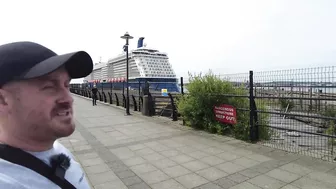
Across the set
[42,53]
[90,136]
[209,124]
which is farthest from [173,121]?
[42,53]

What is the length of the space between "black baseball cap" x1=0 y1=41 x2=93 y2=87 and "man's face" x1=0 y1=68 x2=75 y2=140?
4cm

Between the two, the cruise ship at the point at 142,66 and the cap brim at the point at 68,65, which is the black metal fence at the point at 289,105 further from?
the cruise ship at the point at 142,66

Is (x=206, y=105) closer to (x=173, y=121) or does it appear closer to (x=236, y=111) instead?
(x=236, y=111)

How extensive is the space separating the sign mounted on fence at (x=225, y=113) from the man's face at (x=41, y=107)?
5259mm

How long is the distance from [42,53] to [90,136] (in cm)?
611

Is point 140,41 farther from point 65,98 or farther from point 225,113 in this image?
point 65,98

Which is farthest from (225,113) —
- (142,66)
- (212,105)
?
(142,66)

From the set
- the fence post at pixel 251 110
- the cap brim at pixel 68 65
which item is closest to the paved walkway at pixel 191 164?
the fence post at pixel 251 110

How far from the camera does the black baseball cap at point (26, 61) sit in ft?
2.79

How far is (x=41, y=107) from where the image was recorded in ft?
3.07

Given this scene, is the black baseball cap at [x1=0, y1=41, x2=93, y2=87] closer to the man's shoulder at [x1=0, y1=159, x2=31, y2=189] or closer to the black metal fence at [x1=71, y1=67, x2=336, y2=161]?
the man's shoulder at [x1=0, y1=159, x2=31, y2=189]

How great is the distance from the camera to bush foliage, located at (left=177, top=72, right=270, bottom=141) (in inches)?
225

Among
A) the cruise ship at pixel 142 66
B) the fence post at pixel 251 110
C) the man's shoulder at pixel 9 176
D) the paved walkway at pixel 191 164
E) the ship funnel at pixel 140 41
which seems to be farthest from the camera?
the ship funnel at pixel 140 41

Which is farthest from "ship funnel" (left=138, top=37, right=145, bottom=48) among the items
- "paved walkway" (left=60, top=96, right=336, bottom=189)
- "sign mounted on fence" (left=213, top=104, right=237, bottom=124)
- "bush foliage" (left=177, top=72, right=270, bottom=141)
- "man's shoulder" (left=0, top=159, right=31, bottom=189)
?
"man's shoulder" (left=0, top=159, right=31, bottom=189)
